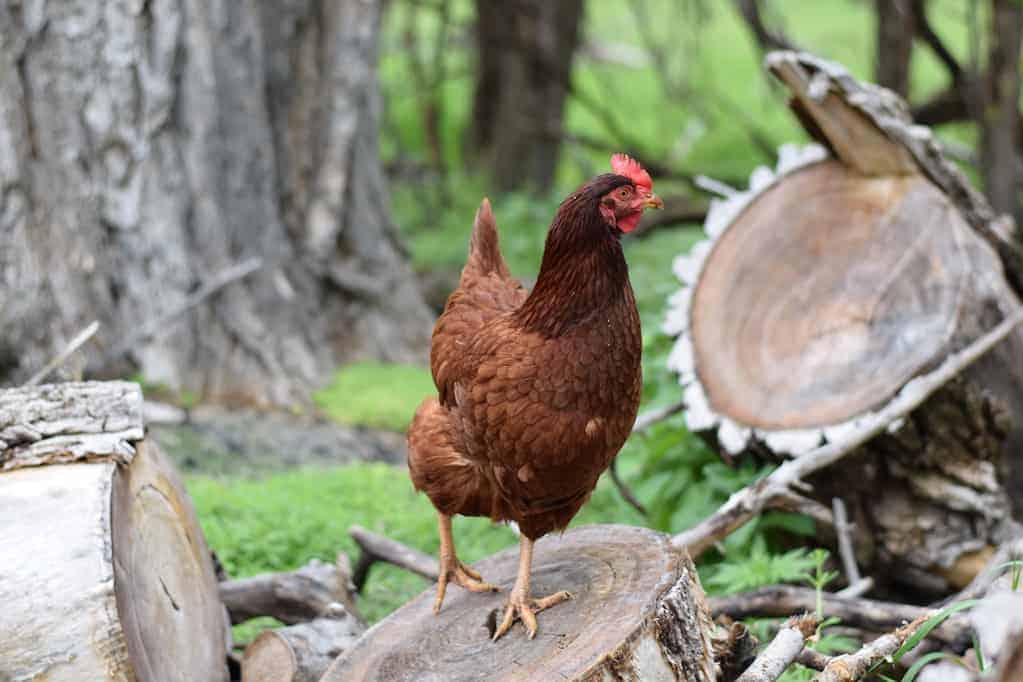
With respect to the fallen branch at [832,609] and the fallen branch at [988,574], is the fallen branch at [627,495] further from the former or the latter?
the fallen branch at [988,574]

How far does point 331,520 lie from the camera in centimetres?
480

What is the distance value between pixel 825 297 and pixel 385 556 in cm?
195

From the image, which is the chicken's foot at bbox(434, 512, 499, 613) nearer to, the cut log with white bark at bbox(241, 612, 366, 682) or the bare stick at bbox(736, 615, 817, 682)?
the cut log with white bark at bbox(241, 612, 366, 682)

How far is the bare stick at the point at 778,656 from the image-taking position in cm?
284

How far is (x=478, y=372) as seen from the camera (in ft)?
10.00

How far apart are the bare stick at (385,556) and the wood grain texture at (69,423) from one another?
126 cm

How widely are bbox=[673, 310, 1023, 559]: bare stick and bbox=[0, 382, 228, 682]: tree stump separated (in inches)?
58.7

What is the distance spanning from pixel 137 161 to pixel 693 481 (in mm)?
3009

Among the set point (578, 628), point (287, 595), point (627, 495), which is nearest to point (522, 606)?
point (578, 628)

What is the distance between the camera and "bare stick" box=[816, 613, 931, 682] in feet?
9.11

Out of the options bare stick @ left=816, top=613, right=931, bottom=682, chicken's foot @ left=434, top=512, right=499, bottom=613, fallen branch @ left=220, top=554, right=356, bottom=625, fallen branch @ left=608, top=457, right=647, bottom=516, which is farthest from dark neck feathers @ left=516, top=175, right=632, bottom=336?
fallen branch @ left=608, top=457, right=647, bottom=516

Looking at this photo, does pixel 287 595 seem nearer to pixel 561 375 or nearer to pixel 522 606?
pixel 522 606

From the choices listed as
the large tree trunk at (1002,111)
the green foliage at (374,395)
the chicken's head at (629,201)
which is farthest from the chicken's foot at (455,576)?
the large tree trunk at (1002,111)

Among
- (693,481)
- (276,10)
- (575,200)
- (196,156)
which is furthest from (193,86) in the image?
(575,200)
